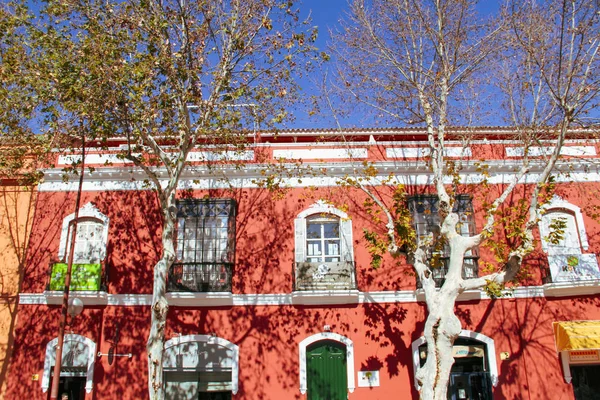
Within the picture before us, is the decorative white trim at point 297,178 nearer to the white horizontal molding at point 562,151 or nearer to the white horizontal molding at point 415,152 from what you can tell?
the white horizontal molding at point 415,152

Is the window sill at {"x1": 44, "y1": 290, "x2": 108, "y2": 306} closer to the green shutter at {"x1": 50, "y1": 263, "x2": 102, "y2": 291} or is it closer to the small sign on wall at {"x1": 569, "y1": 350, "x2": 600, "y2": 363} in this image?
the green shutter at {"x1": 50, "y1": 263, "x2": 102, "y2": 291}

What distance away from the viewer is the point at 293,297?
1327 centimetres

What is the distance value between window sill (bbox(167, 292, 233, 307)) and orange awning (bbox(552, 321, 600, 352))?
8.02 metres

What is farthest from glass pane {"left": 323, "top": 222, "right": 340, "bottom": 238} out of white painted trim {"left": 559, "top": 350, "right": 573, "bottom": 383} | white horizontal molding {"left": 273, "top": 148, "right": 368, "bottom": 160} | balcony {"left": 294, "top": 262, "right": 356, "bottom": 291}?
white painted trim {"left": 559, "top": 350, "right": 573, "bottom": 383}

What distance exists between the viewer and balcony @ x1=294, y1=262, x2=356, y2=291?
13.4 m

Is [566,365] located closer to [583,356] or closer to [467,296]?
[583,356]

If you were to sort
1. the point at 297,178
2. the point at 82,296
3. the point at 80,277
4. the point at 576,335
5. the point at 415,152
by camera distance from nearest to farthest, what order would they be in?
the point at 576,335 → the point at 82,296 → the point at 80,277 → the point at 297,178 → the point at 415,152

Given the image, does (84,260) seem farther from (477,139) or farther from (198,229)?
(477,139)

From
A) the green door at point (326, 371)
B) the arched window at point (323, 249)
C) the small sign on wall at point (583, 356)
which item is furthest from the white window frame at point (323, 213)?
the small sign on wall at point (583, 356)

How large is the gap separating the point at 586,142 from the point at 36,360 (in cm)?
1564

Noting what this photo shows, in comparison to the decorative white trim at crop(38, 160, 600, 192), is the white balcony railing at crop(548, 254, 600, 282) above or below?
below

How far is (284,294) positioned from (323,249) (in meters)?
1.60

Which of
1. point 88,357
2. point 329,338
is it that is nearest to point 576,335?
point 329,338

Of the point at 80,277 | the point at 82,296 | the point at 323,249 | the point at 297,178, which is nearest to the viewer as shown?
the point at 82,296
